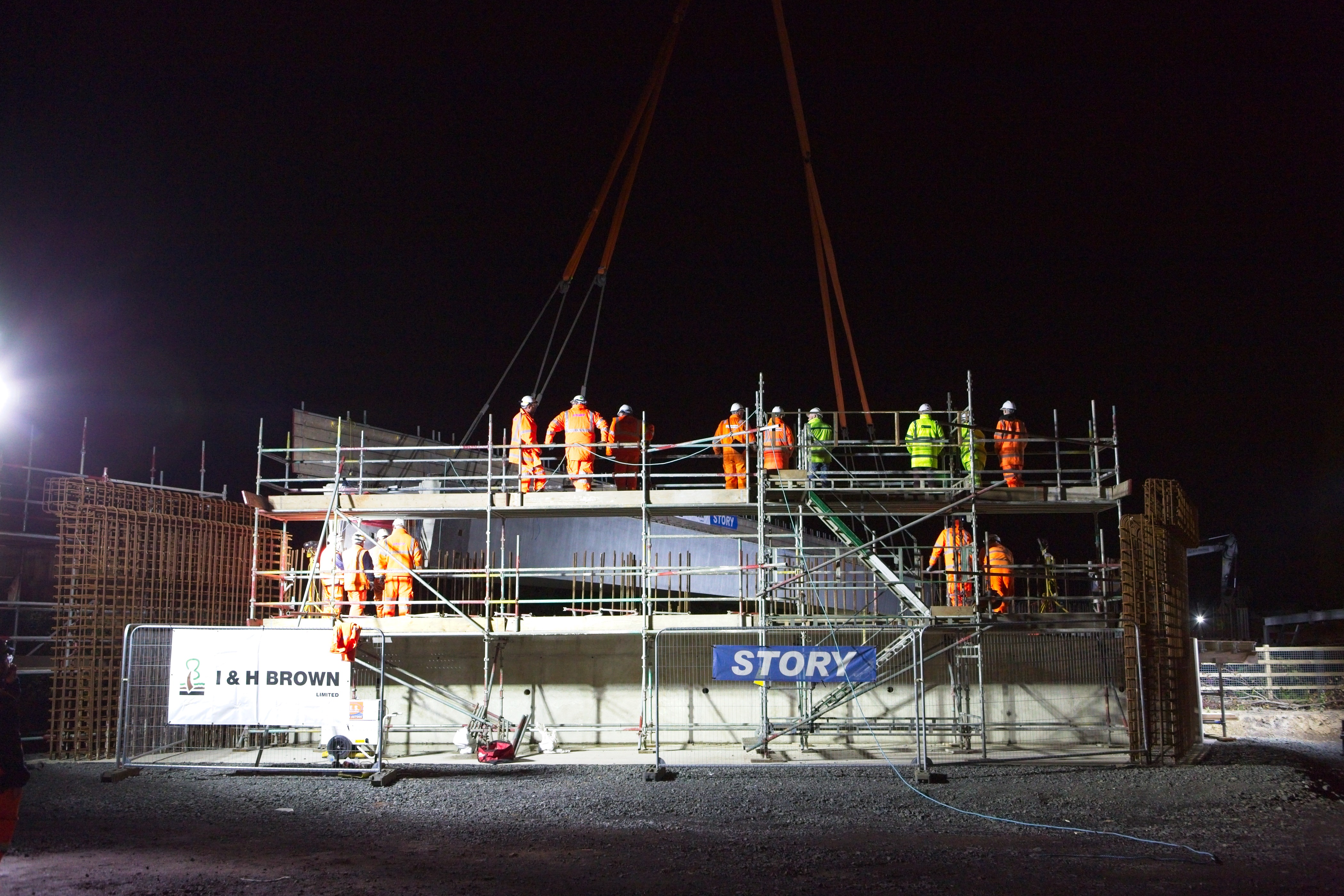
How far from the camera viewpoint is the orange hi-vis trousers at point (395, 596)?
54.7 ft

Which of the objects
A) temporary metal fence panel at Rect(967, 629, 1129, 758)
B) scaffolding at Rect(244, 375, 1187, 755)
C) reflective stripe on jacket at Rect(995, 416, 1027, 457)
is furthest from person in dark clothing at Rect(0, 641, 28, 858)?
reflective stripe on jacket at Rect(995, 416, 1027, 457)

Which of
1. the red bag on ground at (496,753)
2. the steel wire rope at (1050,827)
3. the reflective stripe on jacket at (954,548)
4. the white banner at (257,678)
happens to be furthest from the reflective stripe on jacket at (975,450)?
the white banner at (257,678)

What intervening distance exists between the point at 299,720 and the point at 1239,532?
42843mm

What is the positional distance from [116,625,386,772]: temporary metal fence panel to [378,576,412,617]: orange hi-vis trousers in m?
0.53

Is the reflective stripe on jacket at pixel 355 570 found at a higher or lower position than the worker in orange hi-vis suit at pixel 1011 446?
lower

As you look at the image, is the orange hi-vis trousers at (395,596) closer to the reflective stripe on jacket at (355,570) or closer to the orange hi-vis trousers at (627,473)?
the reflective stripe on jacket at (355,570)

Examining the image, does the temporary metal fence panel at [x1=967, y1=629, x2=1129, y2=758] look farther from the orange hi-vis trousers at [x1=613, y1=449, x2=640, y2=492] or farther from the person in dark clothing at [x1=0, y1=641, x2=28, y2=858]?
the person in dark clothing at [x1=0, y1=641, x2=28, y2=858]

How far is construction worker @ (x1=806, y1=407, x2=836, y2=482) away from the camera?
54.6 ft

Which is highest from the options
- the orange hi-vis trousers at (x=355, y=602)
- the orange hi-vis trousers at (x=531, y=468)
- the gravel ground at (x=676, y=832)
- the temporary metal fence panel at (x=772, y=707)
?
the orange hi-vis trousers at (x=531, y=468)

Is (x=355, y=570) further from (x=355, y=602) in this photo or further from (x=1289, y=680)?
(x=1289, y=680)

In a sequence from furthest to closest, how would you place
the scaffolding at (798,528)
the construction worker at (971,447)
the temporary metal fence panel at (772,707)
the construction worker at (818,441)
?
the construction worker at (818,441), the temporary metal fence panel at (772,707), the construction worker at (971,447), the scaffolding at (798,528)

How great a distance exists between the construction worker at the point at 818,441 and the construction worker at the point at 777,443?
0.36 meters

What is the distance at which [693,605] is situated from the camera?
94.2 feet

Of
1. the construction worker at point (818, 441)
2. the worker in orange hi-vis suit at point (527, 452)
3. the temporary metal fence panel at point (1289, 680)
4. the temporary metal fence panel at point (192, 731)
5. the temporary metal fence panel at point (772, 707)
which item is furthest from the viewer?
the temporary metal fence panel at point (1289, 680)
